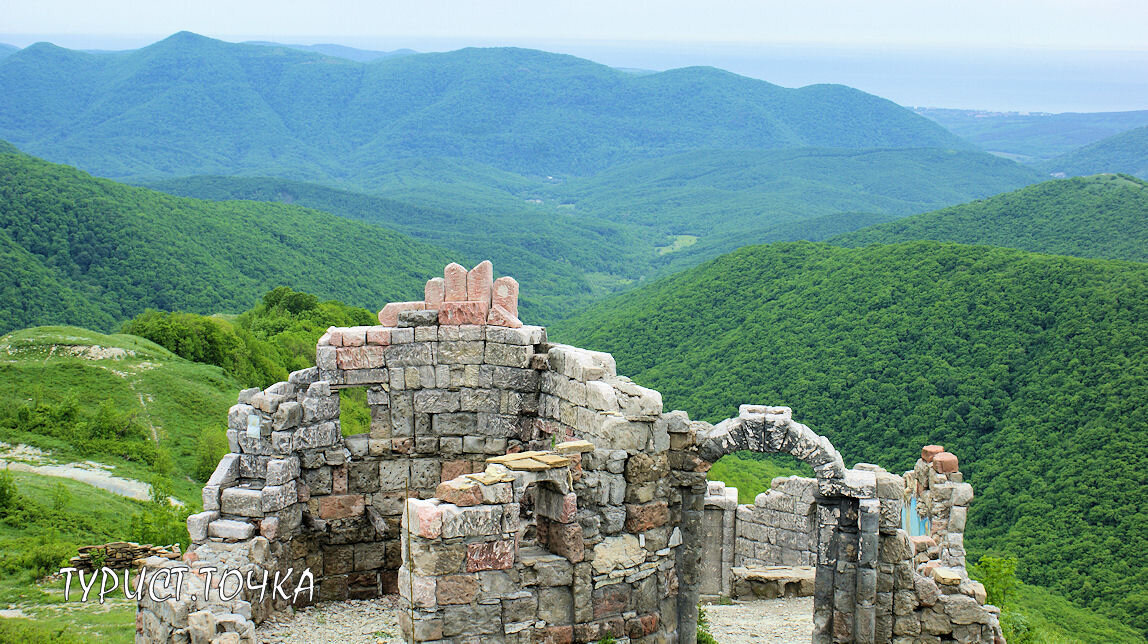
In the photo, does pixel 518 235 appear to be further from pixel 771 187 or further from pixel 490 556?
pixel 490 556

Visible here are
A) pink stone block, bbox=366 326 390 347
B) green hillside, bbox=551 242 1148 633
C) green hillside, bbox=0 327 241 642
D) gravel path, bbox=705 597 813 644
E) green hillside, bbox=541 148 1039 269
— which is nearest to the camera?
pink stone block, bbox=366 326 390 347

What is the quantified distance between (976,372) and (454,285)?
25.3 meters

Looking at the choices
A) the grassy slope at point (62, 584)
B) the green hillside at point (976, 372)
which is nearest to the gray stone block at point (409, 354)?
the grassy slope at point (62, 584)

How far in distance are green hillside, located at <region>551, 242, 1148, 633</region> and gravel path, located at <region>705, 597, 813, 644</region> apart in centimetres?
1164

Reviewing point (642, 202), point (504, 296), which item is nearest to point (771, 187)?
point (642, 202)

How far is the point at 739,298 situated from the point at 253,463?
37.1 meters

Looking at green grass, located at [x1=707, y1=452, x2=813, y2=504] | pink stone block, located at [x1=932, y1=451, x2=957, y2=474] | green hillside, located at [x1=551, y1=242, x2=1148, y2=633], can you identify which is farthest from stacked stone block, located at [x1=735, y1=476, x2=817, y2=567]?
green hillside, located at [x1=551, y1=242, x2=1148, y2=633]

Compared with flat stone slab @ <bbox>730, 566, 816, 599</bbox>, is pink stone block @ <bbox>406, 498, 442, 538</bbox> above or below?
above

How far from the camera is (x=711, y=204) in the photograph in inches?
5556

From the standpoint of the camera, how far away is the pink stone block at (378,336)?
17031 mm

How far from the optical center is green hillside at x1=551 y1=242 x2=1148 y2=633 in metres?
29.5

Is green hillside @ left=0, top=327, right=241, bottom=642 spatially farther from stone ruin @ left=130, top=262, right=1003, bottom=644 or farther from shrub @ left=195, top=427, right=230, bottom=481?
stone ruin @ left=130, top=262, right=1003, bottom=644

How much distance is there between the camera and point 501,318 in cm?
1756

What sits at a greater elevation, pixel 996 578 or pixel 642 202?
pixel 642 202
